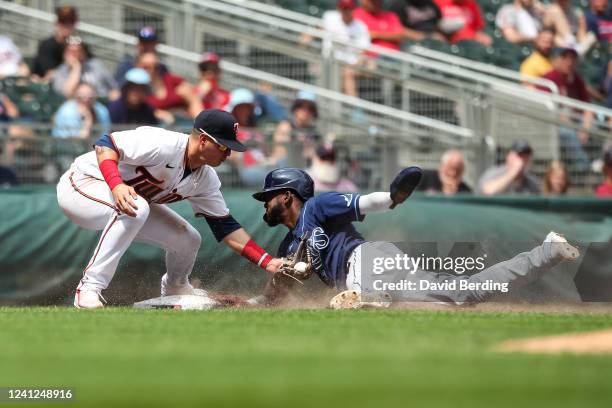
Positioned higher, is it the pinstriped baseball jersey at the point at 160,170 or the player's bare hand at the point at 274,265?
the pinstriped baseball jersey at the point at 160,170

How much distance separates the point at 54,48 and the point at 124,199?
20.2ft

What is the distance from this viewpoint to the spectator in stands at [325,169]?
11.6 meters

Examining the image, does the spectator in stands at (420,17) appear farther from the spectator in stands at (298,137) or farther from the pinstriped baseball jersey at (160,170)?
the pinstriped baseball jersey at (160,170)

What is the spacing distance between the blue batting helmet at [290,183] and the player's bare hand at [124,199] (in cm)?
114

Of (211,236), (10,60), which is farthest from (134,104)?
(211,236)

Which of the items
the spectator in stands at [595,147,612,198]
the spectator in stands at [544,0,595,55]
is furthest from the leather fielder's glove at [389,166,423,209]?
the spectator in stands at [544,0,595,55]

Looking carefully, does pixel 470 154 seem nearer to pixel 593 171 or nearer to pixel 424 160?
pixel 424 160

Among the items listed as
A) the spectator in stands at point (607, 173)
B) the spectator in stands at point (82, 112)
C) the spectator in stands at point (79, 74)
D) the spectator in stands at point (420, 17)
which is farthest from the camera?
the spectator in stands at point (420, 17)

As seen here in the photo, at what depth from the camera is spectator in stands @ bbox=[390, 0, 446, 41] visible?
51.3 ft

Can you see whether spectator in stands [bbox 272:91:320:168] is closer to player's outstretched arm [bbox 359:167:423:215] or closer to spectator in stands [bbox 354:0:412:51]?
spectator in stands [bbox 354:0:412:51]

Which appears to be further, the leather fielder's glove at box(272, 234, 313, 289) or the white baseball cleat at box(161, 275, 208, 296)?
the white baseball cleat at box(161, 275, 208, 296)

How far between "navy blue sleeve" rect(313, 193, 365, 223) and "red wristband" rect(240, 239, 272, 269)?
1.79ft

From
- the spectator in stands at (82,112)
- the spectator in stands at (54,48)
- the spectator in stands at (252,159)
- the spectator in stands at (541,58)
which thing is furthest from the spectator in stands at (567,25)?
the spectator in stands at (82,112)

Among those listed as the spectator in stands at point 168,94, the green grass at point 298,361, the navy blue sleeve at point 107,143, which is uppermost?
the spectator in stands at point 168,94
